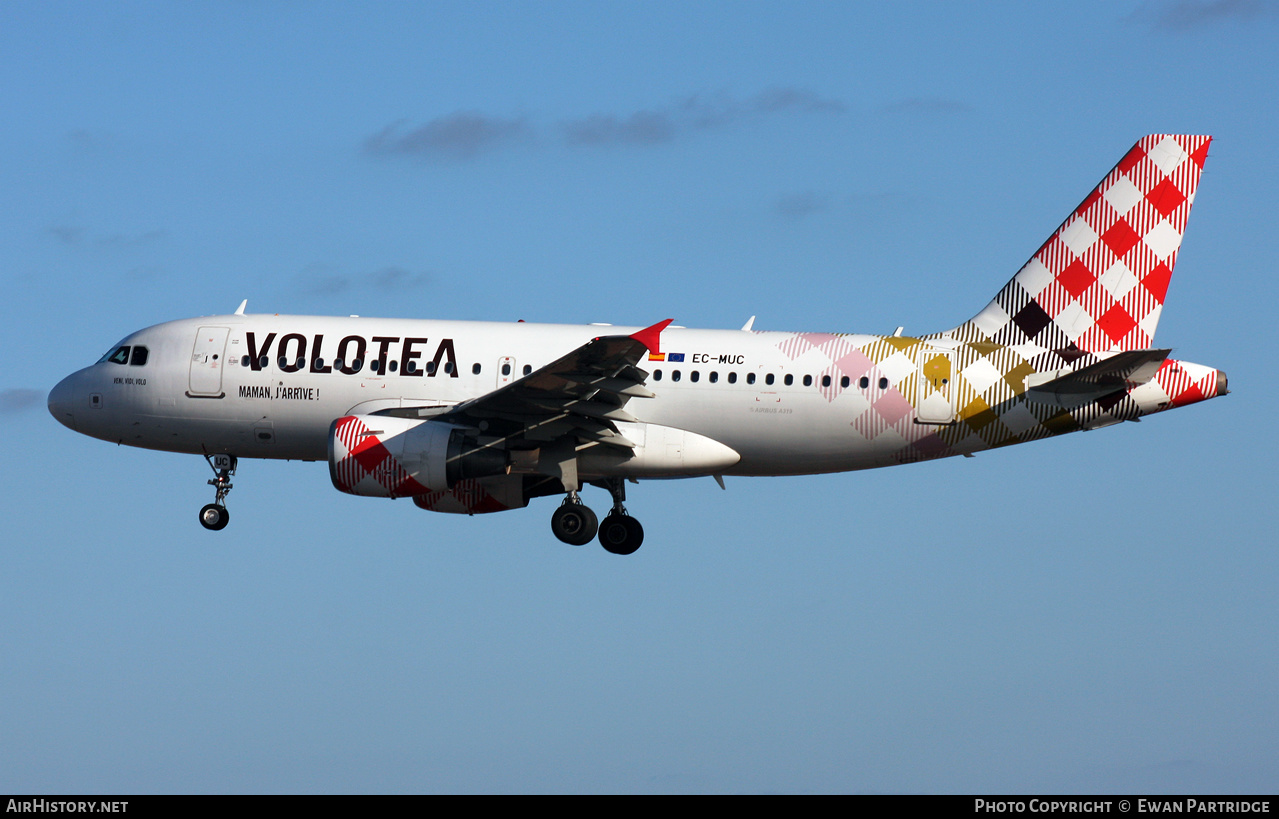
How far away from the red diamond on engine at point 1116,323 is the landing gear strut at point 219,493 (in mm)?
23480

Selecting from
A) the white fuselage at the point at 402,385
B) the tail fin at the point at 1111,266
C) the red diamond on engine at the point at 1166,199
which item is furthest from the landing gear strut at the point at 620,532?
the red diamond on engine at the point at 1166,199

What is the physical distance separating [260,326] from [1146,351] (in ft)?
74.0

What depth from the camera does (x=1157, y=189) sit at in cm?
4269

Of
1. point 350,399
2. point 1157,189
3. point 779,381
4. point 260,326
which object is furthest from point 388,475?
point 1157,189

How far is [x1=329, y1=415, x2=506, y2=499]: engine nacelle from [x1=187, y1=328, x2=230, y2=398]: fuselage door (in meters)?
4.54

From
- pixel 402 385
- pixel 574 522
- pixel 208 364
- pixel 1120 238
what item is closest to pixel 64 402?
pixel 208 364

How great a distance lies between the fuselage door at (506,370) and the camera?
4150cm

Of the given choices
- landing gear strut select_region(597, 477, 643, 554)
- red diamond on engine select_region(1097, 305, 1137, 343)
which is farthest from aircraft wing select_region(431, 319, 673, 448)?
red diamond on engine select_region(1097, 305, 1137, 343)

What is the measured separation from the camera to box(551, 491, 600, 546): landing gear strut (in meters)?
41.7

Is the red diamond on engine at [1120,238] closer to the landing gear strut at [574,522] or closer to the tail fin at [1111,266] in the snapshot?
the tail fin at [1111,266]

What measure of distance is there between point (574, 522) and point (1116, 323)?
1501 cm

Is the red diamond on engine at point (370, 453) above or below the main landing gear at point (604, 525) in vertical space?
above

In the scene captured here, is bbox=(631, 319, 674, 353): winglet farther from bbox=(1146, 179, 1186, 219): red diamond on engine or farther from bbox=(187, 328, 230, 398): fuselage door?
bbox=(1146, 179, 1186, 219): red diamond on engine

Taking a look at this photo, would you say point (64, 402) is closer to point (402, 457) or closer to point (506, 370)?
point (402, 457)
